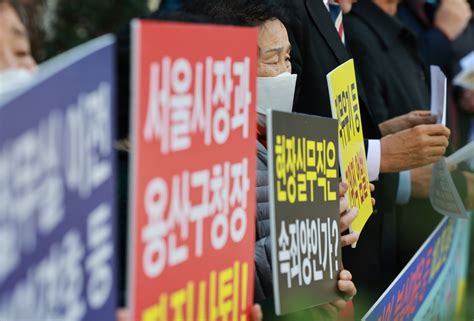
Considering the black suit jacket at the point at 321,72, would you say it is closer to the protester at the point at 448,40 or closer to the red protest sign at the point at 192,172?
the red protest sign at the point at 192,172

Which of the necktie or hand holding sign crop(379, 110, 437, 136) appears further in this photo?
hand holding sign crop(379, 110, 437, 136)

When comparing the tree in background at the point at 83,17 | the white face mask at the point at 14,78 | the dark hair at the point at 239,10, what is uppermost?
the white face mask at the point at 14,78

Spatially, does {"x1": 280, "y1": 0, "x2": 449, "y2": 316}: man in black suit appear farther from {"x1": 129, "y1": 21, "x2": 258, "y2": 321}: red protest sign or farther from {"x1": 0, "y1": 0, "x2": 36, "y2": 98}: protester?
{"x1": 0, "y1": 0, "x2": 36, "y2": 98}: protester

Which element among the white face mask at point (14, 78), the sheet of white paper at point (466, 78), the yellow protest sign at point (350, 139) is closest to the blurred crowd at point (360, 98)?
the white face mask at point (14, 78)

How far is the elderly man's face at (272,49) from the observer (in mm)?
3381

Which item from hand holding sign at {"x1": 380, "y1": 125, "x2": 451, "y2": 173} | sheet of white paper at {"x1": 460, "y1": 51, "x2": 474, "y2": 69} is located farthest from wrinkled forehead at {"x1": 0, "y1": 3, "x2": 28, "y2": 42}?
sheet of white paper at {"x1": 460, "y1": 51, "x2": 474, "y2": 69}

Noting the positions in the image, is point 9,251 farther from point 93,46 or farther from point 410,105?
point 410,105

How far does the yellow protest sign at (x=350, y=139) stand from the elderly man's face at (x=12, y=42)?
1.19 m

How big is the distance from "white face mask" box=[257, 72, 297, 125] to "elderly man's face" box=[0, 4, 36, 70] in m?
1.02

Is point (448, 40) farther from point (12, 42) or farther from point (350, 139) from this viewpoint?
point (12, 42)

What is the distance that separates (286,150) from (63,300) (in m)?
0.91

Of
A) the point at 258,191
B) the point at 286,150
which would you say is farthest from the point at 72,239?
the point at 258,191

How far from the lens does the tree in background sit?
9.63 metres

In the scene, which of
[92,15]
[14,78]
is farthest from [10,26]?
[92,15]
